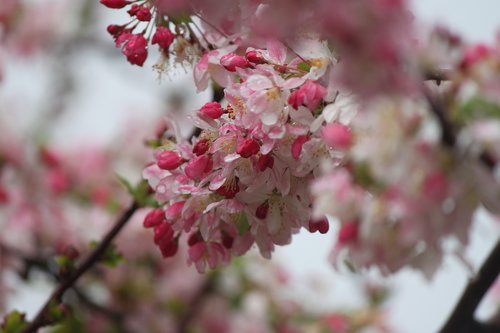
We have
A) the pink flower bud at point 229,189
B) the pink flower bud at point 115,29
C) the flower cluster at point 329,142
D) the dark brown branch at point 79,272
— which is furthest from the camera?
the dark brown branch at point 79,272

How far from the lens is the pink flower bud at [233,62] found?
3.24 feet

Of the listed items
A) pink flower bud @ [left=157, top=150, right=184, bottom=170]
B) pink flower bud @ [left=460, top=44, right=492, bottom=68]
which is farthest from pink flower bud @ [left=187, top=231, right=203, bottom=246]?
pink flower bud @ [left=460, top=44, right=492, bottom=68]

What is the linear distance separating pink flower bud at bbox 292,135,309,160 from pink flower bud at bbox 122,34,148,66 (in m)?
0.28

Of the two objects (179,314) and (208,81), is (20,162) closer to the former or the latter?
(179,314)

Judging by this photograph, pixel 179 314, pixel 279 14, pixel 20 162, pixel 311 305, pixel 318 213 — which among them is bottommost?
pixel 311 305

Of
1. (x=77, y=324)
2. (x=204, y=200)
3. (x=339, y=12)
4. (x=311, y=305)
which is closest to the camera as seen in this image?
(x=339, y=12)

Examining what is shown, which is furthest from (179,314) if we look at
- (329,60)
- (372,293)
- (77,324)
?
(329,60)

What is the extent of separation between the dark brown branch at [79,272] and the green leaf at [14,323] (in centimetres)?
2

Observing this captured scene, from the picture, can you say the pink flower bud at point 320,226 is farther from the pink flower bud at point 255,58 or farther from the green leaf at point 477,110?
the green leaf at point 477,110

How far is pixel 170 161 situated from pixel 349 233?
368 millimetres

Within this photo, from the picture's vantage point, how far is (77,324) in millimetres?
2441

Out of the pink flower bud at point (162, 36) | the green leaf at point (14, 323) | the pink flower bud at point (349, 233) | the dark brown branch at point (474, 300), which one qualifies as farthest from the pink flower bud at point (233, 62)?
the green leaf at point (14, 323)

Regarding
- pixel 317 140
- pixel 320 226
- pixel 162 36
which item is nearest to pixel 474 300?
pixel 320 226

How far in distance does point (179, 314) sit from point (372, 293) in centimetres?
73
